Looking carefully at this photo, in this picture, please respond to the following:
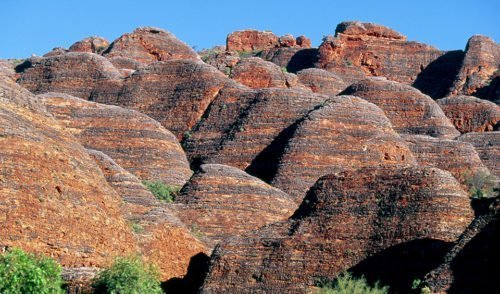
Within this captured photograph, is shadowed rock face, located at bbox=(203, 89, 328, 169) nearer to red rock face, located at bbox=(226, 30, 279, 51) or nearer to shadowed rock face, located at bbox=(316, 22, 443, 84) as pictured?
shadowed rock face, located at bbox=(316, 22, 443, 84)

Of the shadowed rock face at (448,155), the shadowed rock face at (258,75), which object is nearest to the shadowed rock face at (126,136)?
the shadowed rock face at (448,155)

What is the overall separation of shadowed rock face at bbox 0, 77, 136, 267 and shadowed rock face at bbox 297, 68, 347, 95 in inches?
1483

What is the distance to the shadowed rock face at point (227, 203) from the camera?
2111 inches

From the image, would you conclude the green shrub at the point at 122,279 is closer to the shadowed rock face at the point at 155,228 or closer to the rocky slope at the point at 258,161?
the rocky slope at the point at 258,161

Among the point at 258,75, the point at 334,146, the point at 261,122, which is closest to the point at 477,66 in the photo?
the point at 258,75

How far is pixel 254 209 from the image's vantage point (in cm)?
5447

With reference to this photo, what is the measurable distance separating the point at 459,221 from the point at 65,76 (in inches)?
1449

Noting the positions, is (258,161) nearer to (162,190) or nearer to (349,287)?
(162,190)

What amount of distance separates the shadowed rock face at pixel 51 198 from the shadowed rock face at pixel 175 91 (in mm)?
23251

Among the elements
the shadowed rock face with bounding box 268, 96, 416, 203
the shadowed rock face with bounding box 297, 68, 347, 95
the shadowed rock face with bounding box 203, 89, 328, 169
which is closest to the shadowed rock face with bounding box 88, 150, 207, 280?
the shadowed rock face with bounding box 268, 96, 416, 203

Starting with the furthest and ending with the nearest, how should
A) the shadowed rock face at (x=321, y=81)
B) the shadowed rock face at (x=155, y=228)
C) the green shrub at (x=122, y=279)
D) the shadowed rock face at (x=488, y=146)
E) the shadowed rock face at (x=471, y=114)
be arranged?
the shadowed rock face at (x=321, y=81)
the shadowed rock face at (x=471, y=114)
the shadowed rock face at (x=488, y=146)
the shadowed rock face at (x=155, y=228)
the green shrub at (x=122, y=279)

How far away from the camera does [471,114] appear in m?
74.4

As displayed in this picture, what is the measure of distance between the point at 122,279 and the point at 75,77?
35.6 meters

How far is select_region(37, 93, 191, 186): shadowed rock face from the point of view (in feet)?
203
